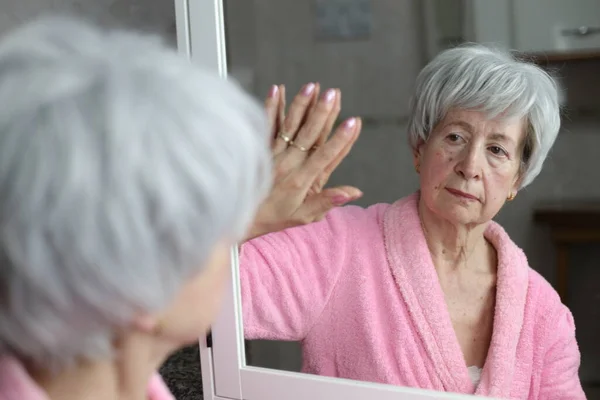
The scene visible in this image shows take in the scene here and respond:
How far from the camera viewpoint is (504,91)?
76 cm

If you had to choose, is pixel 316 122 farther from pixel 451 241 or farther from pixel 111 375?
pixel 111 375

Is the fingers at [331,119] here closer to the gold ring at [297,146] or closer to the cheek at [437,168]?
the gold ring at [297,146]

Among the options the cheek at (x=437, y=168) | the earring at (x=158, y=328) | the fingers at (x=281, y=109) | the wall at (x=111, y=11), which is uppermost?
the wall at (x=111, y=11)

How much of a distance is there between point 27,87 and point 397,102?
481mm

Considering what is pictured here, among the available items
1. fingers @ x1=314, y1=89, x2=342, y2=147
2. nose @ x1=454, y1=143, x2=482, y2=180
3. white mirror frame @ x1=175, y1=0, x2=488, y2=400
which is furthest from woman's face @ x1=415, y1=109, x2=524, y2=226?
white mirror frame @ x1=175, y1=0, x2=488, y2=400

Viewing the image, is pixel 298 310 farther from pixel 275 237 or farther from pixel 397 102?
pixel 397 102

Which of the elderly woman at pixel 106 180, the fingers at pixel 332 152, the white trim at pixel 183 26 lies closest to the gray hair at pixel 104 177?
the elderly woman at pixel 106 180

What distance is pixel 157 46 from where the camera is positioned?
492mm

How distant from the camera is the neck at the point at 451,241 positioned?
2.65 feet

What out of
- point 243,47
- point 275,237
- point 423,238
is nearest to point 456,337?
point 423,238

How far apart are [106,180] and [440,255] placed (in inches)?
19.1

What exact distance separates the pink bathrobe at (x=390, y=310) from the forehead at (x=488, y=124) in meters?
0.10

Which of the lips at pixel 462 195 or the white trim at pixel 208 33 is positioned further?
the white trim at pixel 208 33

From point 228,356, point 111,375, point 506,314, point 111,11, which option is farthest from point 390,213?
point 111,11
